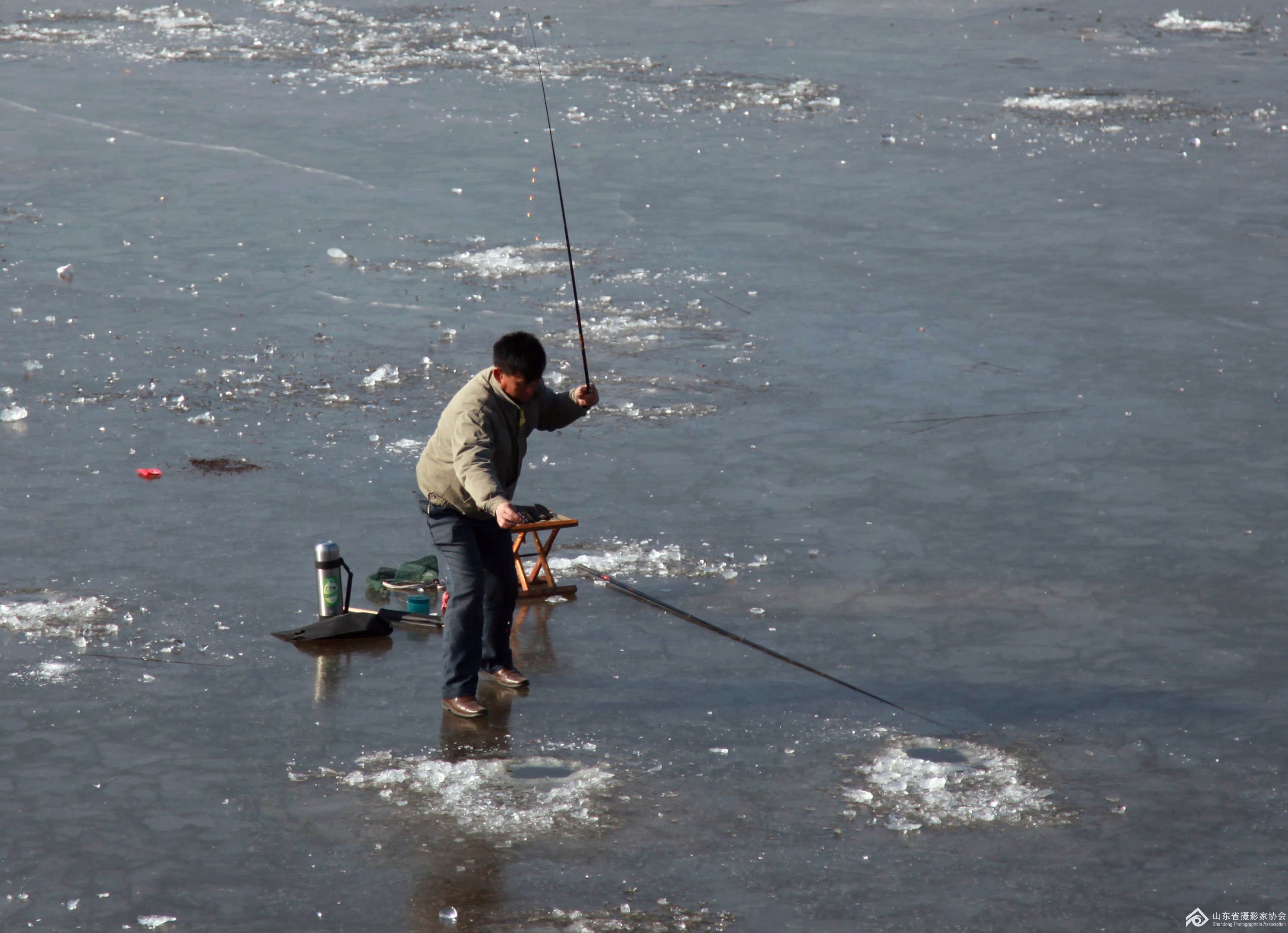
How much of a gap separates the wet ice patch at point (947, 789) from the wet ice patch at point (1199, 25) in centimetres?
1912

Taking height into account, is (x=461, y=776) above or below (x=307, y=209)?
below

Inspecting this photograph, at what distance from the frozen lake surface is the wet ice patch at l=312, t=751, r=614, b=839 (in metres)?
0.02

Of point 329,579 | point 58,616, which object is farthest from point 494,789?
point 58,616

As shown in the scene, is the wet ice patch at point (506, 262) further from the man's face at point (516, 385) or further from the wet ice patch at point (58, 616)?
the man's face at point (516, 385)

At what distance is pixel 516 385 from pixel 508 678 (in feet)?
4.29

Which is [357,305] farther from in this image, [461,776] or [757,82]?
[757,82]

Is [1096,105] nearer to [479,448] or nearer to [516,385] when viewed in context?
[516,385]

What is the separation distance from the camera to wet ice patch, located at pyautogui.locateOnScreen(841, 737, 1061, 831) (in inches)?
217

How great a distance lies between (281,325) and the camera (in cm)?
1148

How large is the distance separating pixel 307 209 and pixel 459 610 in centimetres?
896

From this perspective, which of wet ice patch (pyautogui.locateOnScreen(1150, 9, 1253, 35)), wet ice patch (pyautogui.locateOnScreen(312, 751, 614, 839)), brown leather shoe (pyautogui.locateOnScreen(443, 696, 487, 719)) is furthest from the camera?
wet ice patch (pyautogui.locateOnScreen(1150, 9, 1253, 35))

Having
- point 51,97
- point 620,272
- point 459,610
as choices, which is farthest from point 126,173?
point 459,610

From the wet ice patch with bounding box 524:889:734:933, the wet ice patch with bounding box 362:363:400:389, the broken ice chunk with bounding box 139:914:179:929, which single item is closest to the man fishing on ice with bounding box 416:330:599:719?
the wet ice patch with bounding box 524:889:734:933

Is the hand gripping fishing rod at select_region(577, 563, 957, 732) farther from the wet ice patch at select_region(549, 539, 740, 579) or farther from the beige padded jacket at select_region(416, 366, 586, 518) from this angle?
the beige padded jacket at select_region(416, 366, 586, 518)
